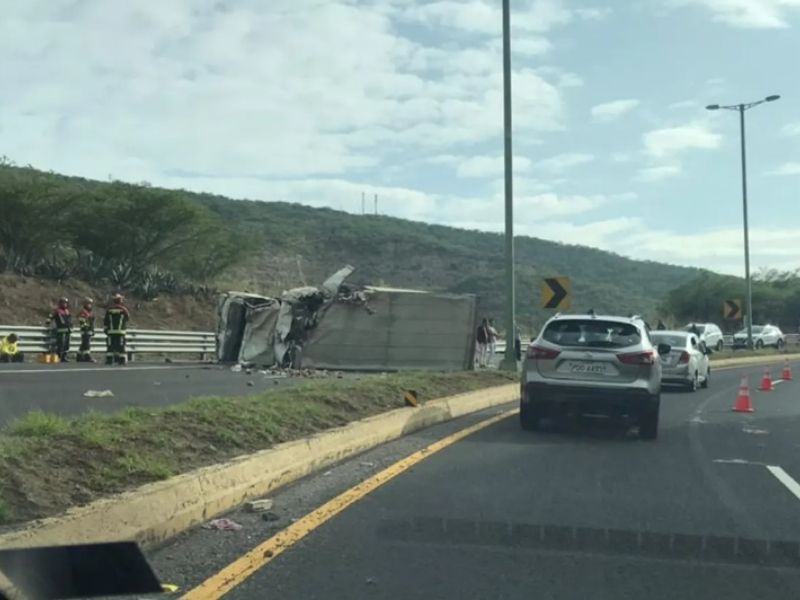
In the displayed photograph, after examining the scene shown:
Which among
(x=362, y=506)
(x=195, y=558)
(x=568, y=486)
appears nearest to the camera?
(x=195, y=558)

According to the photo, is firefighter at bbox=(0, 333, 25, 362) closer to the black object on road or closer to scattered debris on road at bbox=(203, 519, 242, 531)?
scattered debris on road at bbox=(203, 519, 242, 531)

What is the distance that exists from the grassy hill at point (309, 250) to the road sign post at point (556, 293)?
61.8ft

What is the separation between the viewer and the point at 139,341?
3078cm

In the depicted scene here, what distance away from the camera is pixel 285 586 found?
5984 mm

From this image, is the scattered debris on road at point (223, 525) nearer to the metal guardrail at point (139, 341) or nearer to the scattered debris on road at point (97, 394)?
the scattered debris on road at point (97, 394)

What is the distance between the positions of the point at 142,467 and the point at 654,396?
8.01 metres

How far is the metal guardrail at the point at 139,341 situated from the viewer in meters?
26.7

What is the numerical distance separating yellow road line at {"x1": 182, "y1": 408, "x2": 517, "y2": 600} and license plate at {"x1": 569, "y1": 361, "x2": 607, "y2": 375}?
3154 millimetres

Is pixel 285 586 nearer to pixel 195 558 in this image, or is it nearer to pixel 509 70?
pixel 195 558

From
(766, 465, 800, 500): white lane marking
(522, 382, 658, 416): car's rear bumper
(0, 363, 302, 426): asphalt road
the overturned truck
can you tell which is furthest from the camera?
the overturned truck

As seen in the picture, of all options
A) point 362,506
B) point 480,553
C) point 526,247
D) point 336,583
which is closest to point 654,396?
point 362,506

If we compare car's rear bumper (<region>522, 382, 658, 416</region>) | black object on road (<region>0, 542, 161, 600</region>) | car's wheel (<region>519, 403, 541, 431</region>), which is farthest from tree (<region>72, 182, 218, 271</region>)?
black object on road (<region>0, 542, 161, 600</region>)

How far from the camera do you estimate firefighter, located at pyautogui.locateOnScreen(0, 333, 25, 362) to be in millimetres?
24500

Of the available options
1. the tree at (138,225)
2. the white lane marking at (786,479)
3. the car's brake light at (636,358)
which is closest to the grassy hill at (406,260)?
the tree at (138,225)
